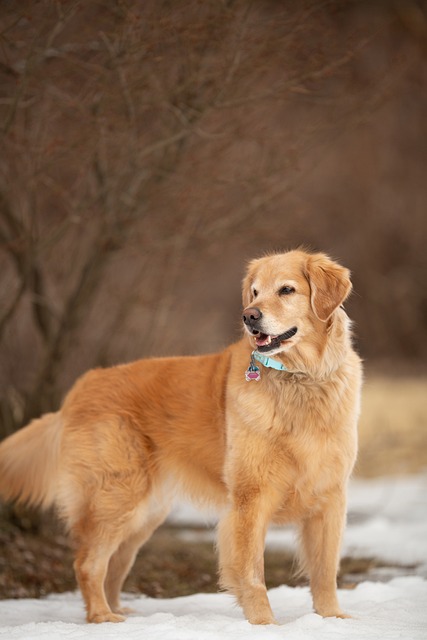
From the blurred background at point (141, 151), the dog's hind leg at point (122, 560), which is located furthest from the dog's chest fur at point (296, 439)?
the blurred background at point (141, 151)

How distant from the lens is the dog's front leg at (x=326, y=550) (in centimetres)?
425

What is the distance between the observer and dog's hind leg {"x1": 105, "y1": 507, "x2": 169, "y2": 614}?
4.79 m

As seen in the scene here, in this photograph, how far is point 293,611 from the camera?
14.9ft

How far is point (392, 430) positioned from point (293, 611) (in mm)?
6965

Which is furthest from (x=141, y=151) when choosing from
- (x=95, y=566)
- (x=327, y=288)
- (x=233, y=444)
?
(x=95, y=566)

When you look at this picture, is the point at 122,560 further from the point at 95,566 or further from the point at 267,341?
the point at 267,341

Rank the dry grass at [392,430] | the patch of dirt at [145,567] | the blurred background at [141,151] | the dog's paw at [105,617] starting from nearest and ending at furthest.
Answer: the dog's paw at [105,617] → the blurred background at [141,151] → the patch of dirt at [145,567] → the dry grass at [392,430]

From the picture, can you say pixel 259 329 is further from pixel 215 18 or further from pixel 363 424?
pixel 363 424

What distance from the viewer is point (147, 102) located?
5.84 meters

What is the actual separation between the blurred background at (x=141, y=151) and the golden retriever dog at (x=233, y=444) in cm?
125

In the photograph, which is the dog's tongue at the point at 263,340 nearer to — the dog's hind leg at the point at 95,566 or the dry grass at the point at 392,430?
the dog's hind leg at the point at 95,566

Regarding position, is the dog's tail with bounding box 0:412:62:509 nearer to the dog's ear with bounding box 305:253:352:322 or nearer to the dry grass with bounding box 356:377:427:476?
the dog's ear with bounding box 305:253:352:322

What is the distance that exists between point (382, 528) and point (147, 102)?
13.2 feet

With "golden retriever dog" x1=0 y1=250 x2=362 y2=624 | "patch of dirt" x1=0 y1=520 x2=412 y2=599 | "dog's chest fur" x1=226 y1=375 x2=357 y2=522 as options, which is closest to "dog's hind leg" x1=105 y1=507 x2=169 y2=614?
"golden retriever dog" x1=0 y1=250 x2=362 y2=624
